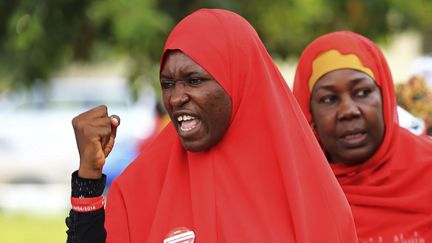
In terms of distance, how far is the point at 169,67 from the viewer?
345cm

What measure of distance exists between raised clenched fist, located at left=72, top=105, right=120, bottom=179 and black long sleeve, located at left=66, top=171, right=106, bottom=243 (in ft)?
0.09

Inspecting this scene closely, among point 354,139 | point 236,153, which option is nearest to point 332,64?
point 354,139

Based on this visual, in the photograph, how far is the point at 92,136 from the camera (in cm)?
335

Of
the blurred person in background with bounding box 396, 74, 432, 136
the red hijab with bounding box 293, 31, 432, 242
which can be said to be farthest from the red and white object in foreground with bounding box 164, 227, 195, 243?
the blurred person in background with bounding box 396, 74, 432, 136

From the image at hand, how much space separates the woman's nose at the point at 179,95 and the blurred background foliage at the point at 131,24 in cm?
247

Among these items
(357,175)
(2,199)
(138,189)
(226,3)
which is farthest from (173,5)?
(2,199)

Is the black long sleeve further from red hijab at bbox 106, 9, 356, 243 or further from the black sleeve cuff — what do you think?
red hijab at bbox 106, 9, 356, 243

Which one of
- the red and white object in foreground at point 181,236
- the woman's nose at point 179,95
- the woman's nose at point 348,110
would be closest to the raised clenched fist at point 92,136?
the woman's nose at point 179,95

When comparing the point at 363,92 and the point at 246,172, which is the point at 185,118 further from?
the point at 363,92

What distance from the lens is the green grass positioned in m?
11.5

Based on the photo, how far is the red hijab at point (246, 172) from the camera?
3367mm

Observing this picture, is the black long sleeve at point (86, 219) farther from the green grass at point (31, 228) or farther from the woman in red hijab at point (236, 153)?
the green grass at point (31, 228)

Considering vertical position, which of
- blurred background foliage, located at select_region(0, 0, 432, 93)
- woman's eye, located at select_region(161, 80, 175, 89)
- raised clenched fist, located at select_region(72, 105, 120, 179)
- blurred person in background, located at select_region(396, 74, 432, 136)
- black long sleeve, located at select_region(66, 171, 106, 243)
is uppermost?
blurred background foliage, located at select_region(0, 0, 432, 93)

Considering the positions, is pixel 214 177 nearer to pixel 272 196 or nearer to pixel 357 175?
pixel 272 196
